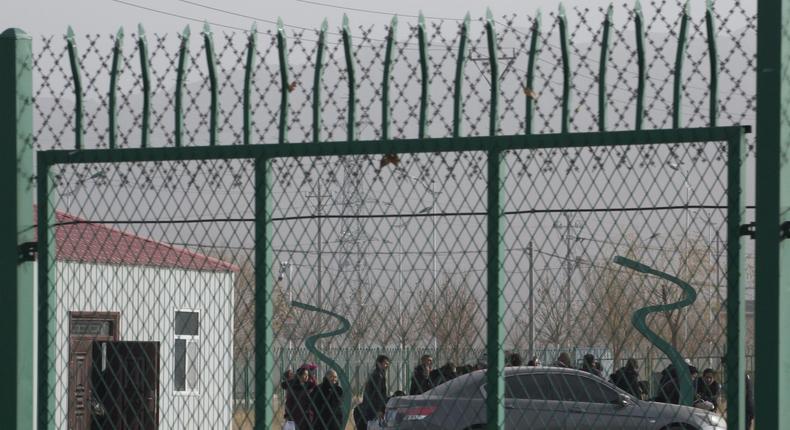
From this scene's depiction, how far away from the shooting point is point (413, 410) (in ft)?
43.7

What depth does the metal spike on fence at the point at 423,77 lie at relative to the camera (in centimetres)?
506

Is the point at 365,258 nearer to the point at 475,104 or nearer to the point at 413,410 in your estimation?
the point at 475,104

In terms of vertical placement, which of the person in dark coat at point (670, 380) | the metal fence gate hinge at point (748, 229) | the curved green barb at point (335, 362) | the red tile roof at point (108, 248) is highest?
the metal fence gate hinge at point (748, 229)

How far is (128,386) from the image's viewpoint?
11.7 meters

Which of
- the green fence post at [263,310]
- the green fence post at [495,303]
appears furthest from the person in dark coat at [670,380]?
the green fence post at [263,310]

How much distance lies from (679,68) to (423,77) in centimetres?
100

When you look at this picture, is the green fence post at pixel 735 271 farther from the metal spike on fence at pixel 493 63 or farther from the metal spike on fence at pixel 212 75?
the metal spike on fence at pixel 212 75

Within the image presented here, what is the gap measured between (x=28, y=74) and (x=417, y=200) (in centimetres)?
210

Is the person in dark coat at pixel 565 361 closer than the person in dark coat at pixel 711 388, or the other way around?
the person in dark coat at pixel 565 361

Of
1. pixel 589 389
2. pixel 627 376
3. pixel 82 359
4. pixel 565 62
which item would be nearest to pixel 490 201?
pixel 565 62

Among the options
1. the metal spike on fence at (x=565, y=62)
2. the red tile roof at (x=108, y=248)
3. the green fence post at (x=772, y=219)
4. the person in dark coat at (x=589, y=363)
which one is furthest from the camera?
the person in dark coat at (x=589, y=363)

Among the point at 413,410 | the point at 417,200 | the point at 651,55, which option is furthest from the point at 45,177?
the point at 413,410

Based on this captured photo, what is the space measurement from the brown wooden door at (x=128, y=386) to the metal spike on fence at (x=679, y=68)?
7.42ft

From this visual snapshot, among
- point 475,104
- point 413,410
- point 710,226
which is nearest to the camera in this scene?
point 710,226
